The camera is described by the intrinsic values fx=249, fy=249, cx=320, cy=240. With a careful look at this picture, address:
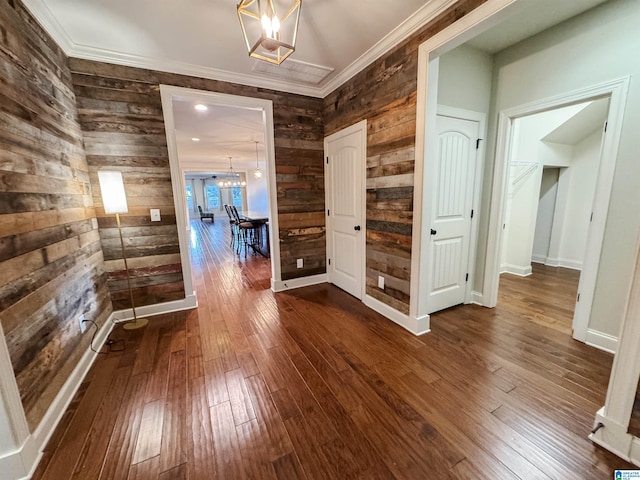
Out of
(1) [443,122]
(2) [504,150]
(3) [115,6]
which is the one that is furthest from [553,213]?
Answer: (3) [115,6]

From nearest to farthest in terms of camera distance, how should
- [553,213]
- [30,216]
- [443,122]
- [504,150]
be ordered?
[30,216] < [443,122] < [504,150] < [553,213]

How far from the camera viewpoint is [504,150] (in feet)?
8.58

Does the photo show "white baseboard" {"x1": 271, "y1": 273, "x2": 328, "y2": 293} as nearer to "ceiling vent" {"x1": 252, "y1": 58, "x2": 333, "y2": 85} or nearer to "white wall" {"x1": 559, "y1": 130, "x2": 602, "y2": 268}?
"ceiling vent" {"x1": 252, "y1": 58, "x2": 333, "y2": 85}

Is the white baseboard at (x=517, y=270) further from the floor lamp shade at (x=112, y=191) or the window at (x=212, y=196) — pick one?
the window at (x=212, y=196)

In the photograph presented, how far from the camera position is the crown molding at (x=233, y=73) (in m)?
→ 1.84

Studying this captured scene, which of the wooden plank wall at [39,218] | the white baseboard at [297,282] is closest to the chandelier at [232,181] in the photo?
the white baseboard at [297,282]

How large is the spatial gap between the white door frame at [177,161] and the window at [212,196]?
13.2 meters

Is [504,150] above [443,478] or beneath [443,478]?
above

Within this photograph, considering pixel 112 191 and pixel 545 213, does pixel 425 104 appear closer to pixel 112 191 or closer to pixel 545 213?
pixel 112 191

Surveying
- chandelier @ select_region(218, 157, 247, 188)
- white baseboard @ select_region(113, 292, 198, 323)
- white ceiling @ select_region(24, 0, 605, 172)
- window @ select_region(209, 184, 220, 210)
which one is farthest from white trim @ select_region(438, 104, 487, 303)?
window @ select_region(209, 184, 220, 210)

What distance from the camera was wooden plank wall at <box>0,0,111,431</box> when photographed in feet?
4.37

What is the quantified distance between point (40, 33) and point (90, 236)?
5.11ft

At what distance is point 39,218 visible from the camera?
158 cm

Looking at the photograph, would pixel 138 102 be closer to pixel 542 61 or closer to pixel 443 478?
pixel 443 478
